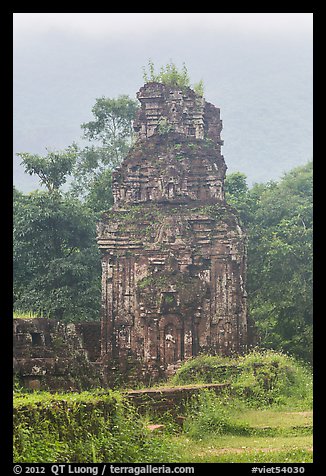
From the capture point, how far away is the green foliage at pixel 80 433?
33.1 feet

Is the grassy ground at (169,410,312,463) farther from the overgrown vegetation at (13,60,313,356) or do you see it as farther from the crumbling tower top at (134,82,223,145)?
the crumbling tower top at (134,82,223,145)

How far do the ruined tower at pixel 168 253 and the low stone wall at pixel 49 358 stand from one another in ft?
20.7

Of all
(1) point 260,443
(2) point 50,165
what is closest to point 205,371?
(1) point 260,443

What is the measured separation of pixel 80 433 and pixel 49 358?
324cm

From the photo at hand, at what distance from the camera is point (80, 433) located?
10.7m

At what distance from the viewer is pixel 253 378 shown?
1733 centimetres

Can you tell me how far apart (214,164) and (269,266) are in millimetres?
4095

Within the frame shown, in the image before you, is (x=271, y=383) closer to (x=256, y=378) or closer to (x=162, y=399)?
(x=256, y=378)

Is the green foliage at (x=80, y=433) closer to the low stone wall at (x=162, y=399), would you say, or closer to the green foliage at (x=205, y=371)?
the low stone wall at (x=162, y=399)

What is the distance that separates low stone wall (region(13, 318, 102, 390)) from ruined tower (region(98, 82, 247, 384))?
6.30 m

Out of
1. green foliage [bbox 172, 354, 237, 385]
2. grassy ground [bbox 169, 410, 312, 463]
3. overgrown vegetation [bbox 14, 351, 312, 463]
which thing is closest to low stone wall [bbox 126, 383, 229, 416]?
overgrown vegetation [bbox 14, 351, 312, 463]

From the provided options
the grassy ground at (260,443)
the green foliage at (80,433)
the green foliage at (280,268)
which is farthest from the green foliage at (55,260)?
the green foliage at (80,433)
